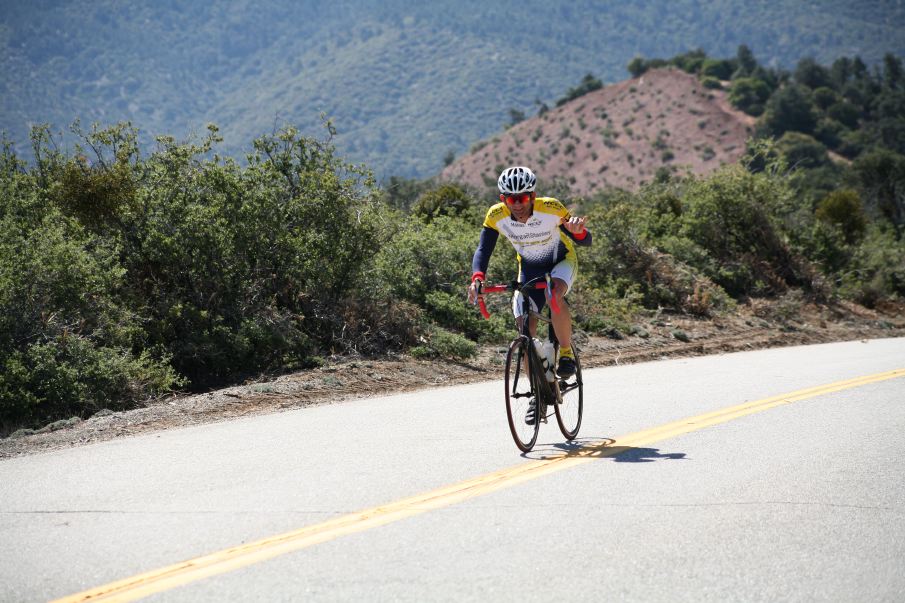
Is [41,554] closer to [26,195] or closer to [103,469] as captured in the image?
[103,469]

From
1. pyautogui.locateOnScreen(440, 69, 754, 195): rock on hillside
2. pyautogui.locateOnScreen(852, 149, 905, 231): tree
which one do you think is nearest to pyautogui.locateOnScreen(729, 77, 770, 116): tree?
pyautogui.locateOnScreen(440, 69, 754, 195): rock on hillside

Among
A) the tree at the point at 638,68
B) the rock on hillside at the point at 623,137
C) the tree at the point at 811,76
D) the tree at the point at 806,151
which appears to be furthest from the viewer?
the tree at the point at 638,68

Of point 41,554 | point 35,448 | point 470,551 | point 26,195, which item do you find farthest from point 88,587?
point 26,195

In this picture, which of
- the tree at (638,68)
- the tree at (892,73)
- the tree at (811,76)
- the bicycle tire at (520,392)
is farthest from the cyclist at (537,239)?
the tree at (892,73)

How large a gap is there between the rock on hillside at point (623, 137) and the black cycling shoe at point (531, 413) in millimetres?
99622

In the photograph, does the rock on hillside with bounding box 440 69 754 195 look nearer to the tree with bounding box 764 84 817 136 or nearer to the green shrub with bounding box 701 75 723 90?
the green shrub with bounding box 701 75 723 90

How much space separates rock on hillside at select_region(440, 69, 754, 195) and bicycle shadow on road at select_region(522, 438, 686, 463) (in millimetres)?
99455

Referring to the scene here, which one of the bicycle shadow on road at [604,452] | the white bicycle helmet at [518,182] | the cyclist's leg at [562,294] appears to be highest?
the white bicycle helmet at [518,182]

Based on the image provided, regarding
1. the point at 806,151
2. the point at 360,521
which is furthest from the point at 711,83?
the point at 360,521

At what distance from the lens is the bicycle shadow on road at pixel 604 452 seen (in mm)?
6977

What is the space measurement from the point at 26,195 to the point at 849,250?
23855 mm

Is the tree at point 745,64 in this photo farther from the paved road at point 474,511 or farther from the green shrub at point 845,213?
the paved road at point 474,511

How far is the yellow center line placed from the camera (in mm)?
4215

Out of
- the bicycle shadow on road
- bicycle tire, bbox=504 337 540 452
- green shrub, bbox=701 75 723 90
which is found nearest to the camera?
the bicycle shadow on road
